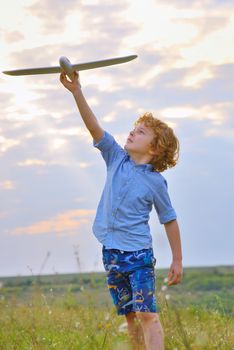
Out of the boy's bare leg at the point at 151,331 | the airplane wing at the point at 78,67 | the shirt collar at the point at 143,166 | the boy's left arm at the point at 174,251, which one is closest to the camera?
the airplane wing at the point at 78,67

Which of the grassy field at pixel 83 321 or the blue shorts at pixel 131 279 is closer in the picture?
the blue shorts at pixel 131 279

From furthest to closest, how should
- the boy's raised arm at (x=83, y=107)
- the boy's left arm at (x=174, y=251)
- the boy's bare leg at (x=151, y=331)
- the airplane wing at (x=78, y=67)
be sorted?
the boy's left arm at (x=174, y=251) → the boy's raised arm at (x=83, y=107) → the boy's bare leg at (x=151, y=331) → the airplane wing at (x=78, y=67)

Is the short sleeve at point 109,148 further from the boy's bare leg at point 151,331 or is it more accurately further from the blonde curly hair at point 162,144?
the boy's bare leg at point 151,331

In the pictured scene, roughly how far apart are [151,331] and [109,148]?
131 cm

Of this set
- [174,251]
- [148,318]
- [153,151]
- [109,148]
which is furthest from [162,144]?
[148,318]

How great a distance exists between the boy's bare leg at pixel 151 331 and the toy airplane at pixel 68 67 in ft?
5.43

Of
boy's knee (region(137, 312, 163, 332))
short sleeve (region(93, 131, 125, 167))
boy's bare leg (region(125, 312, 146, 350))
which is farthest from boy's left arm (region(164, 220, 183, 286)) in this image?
short sleeve (region(93, 131, 125, 167))

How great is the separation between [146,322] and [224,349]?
0.83 metres

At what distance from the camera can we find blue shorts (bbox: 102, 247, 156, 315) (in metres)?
5.16

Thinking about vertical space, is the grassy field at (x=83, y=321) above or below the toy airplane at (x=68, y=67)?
below

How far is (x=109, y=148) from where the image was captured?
218 inches

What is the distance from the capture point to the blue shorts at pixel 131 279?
16.9 ft

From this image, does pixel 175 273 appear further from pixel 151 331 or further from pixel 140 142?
pixel 140 142

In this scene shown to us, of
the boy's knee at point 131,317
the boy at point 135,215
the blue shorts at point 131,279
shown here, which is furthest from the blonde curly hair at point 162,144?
the boy's knee at point 131,317
